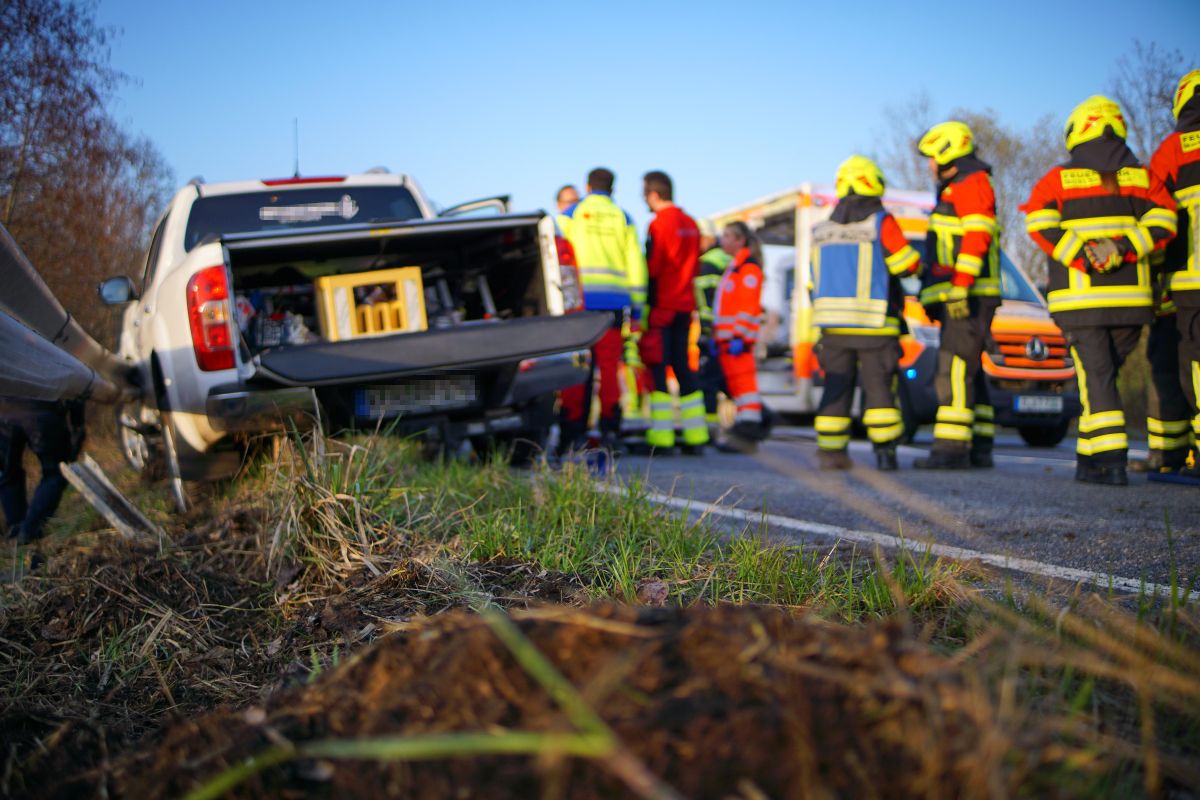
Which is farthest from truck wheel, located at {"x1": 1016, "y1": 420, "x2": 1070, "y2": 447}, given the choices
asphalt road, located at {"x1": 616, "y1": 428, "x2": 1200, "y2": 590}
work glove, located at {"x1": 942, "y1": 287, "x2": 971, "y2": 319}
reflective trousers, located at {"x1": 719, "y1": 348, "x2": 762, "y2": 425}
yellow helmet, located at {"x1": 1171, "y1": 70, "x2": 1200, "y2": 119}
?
yellow helmet, located at {"x1": 1171, "y1": 70, "x2": 1200, "y2": 119}

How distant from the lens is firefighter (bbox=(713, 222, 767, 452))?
363 inches

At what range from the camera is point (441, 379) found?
558cm

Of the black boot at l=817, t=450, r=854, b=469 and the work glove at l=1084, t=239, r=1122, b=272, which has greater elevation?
the work glove at l=1084, t=239, r=1122, b=272

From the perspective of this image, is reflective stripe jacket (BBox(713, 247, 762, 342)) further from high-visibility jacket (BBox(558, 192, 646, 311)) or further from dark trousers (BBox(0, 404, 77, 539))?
dark trousers (BBox(0, 404, 77, 539))

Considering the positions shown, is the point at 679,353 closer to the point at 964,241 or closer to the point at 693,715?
the point at 964,241

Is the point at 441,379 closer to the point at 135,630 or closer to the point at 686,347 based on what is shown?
the point at 135,630

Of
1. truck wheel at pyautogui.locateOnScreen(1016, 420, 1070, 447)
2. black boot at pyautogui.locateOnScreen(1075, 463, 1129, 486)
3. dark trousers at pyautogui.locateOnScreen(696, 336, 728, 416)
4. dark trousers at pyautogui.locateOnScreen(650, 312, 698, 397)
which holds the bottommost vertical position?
truck wheel at pyautogui.locateOnScreen(1016, 420, 1070, 447)

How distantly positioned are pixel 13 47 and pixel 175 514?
4.46 metres

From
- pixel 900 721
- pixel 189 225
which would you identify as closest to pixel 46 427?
pixel 189 225

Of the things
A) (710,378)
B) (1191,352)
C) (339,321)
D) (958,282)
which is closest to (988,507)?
(1191,352)

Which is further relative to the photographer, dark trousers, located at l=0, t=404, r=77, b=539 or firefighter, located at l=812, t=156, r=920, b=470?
firefighter, located at l=812, t=156, r=920, b=470

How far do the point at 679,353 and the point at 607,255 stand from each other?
1168 millimetres

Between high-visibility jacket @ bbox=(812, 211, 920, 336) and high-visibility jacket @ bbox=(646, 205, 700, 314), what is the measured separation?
5.65 ft

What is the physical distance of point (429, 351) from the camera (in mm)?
4922
